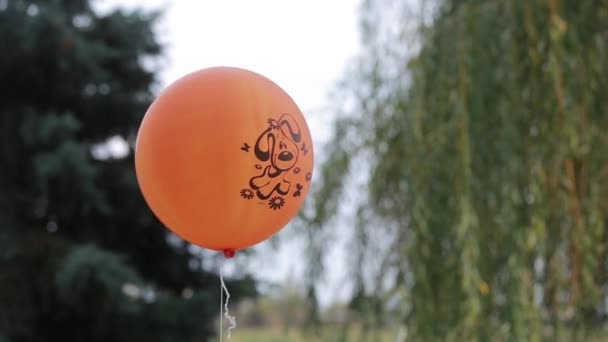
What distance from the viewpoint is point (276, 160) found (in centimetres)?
115

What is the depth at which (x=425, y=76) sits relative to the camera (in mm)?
1892

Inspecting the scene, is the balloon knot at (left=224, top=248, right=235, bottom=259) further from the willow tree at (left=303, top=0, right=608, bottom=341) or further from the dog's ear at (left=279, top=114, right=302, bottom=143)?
the willow tree at (left=303, top=0, right=608, bottom=341)

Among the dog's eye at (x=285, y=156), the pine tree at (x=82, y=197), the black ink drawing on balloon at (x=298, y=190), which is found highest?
the pine tree at (x=82, y=197)

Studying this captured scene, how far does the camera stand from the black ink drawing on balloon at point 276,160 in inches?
43.8

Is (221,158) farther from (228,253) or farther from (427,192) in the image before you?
(427,192)

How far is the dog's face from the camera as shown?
3.70 feet

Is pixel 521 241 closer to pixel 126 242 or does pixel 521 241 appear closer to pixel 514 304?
pixel 514 304

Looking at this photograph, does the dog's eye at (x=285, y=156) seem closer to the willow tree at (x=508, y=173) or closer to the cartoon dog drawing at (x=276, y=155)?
the cartoon dog drawing at (x=276, y=155)

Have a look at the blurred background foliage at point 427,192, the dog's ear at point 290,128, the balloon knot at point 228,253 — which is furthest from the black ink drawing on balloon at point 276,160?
the blurred background foliage at point 427,192

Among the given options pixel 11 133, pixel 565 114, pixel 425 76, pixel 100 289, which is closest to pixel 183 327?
pixel 100 289

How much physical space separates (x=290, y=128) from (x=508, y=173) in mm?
756

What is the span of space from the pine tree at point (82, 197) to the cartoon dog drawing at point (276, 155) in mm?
2343

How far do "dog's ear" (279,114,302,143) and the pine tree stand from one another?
234 centimetres

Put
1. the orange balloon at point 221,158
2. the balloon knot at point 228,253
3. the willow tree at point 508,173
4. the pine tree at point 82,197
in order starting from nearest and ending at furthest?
1. the orange balloon at point 221,158
2. the balloon knot at point 228,253
3. the willow tree at point 508,173
4. the pine tree at point 82,197
